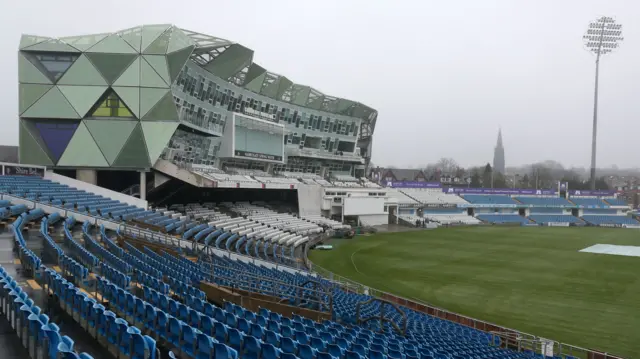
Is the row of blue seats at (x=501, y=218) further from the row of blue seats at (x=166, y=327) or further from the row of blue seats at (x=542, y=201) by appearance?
the row of blue seats at (x=166, y=327)

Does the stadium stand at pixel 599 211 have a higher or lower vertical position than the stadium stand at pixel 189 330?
lower

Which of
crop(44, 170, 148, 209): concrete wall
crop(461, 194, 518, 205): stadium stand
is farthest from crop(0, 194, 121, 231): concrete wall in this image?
crop(461, 194, 518, 205): stadium stand

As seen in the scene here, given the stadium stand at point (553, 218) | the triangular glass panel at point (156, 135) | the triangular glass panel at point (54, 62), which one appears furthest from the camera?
the stadium stand at point (553, 218)

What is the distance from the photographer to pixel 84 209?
75.2 feet

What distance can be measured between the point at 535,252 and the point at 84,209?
3598 centimetres

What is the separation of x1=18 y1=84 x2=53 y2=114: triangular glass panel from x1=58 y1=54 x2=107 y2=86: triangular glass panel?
1326 mm

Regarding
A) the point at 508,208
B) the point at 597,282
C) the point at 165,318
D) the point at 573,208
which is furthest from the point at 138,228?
the point at 573,208

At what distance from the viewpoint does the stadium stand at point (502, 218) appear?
74481 mm

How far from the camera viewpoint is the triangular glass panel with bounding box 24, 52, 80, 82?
3166cm

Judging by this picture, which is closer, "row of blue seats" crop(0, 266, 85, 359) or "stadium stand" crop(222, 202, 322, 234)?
"row of blue seats" crop(0, 266, 85, 359)

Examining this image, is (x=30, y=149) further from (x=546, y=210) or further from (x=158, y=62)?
(x=546, y=210)

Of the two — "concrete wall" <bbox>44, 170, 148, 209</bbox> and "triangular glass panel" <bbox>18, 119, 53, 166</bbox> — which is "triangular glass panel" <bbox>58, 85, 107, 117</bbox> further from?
"concrete wall" <bbox>44, 170, 148, 209</bbox>

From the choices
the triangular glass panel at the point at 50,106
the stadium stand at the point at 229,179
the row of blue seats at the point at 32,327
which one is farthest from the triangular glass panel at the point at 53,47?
the row of blue seats at the point at 32,327

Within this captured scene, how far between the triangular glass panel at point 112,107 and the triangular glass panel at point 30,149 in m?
4.62
